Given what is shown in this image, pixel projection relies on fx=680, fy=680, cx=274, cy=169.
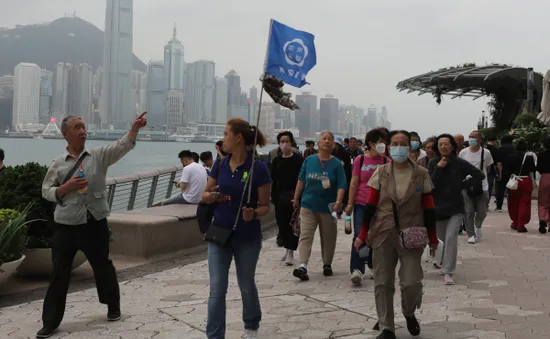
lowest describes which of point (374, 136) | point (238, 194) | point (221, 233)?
point (221, 233)

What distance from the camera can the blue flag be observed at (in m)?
5.75

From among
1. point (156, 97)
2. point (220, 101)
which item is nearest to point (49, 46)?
point (156, 97)

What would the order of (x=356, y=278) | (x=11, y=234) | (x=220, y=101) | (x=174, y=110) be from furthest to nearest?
(x=174, y=110) < (x=220, y=101) < (x=356, y=278) < (x=11, y=234)

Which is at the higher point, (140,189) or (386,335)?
(140,189)

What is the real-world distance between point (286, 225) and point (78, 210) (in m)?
3.82

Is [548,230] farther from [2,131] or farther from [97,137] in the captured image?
[2,131]

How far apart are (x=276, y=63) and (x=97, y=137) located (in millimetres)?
79126

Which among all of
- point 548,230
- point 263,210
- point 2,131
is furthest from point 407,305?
point 2,131

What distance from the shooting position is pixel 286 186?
868 cm

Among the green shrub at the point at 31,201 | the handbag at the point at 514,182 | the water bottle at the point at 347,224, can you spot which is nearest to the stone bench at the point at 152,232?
the green shrub at the point at 31,201

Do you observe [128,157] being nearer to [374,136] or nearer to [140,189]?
[140,189]

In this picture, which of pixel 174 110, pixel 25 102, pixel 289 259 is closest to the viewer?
pixel 289 259

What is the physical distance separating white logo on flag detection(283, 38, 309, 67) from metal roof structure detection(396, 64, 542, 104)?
77.6 ft

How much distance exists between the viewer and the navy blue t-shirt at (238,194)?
4699 millimetres
